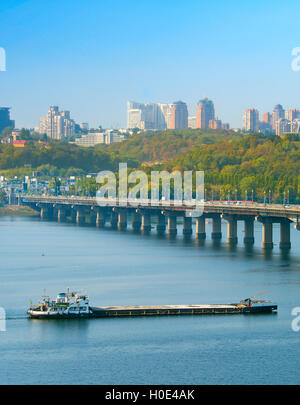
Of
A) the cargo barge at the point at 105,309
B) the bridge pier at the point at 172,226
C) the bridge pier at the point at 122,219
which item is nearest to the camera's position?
the cargo barge at the point at 105,309

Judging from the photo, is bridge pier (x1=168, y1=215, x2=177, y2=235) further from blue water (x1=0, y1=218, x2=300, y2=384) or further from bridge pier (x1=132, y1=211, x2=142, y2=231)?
blue water (x1=0, y1=218, x2=300, y2=384)

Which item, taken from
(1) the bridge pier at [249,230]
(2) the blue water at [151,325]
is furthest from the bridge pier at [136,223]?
(2) the blue water at [151,325]

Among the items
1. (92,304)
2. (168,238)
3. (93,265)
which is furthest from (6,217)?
(92,304)

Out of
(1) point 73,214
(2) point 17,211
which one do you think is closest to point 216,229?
(1) point 73,214

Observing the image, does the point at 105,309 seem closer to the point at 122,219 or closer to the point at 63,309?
the point at 63,309

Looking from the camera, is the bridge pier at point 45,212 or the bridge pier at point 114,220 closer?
the bridge pier at point 114,220

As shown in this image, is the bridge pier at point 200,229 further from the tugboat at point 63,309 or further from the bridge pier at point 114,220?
the tugboat at point 63,309

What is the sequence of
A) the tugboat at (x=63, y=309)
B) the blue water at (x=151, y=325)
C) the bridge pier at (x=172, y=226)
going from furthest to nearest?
1. the bridge pier at (x=172, y=226)
2. the tugboat at (x=63, y=309)
3. the blue water at (x=151, y=325)
